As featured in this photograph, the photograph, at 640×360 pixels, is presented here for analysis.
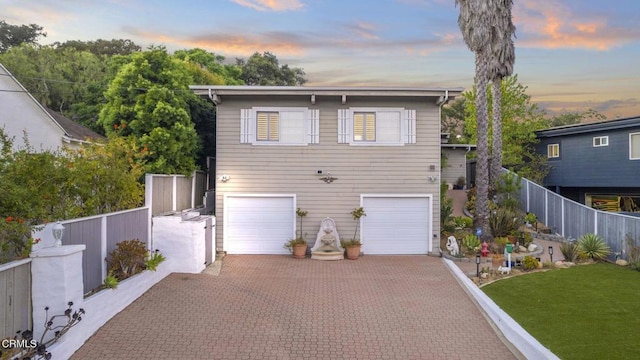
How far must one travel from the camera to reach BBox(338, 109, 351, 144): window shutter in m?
14.9

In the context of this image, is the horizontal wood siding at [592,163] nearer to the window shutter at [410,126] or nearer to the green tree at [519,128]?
the green tree at [519,128]

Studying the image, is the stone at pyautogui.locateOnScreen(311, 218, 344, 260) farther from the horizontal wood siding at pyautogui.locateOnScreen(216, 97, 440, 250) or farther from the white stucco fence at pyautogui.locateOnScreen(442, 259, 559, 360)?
the white stucco fence at pyautogui.locateOnScreen(442, 259, 559, 360)

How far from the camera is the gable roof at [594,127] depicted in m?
20.5

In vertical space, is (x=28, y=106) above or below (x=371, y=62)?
below

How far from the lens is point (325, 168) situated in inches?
587

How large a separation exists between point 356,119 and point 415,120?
2.03 meters

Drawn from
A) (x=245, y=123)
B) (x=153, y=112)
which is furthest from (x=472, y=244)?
(x=153, y=112)

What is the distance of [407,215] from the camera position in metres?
15.0

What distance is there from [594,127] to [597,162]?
1.86 m

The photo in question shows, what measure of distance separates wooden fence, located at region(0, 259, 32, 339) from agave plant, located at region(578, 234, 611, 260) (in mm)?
14376

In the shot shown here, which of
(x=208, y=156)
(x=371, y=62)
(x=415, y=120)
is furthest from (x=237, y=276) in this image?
(x=371, y=62)

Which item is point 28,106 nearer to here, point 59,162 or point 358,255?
point 59,162

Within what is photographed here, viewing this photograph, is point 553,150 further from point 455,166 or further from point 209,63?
point 209,63

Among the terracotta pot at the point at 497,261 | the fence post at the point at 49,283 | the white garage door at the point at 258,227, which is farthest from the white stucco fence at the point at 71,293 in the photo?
the terracotta pot at the point at 497,261
